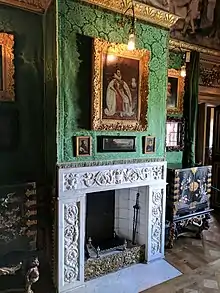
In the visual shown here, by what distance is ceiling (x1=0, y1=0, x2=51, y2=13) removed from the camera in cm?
277

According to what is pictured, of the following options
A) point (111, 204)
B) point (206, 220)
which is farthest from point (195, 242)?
point (111, 204)

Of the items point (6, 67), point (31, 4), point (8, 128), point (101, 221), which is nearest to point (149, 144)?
point (101, 221)

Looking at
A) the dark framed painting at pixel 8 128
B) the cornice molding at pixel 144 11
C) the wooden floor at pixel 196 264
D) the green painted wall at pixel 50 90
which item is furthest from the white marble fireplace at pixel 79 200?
the cornice molding at pixel 144 11

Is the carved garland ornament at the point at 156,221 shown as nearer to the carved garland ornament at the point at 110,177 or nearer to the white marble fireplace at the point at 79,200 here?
the white marble fireplace at the point at 79,200

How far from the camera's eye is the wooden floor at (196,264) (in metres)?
2.80

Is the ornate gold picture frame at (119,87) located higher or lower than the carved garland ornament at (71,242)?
higher

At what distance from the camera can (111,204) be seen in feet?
11.5

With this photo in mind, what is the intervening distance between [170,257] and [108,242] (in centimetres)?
85

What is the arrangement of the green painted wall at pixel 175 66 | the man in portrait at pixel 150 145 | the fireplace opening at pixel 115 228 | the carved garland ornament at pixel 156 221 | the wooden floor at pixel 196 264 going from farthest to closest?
the green painted wall at pixel 175 66 → the carved garland ornament at pixel 156 221 → the man in portrait at pixel 150 145 → the fireplace opening at pixel 115 228 → the wooden floor at pixel 196 264

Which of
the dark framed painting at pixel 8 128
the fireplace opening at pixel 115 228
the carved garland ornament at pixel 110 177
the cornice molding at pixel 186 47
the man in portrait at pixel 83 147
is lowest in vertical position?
the fireplace opening at pixel 115 228

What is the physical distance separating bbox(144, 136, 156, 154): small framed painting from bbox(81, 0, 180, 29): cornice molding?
1.35 m

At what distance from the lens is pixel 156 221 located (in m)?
3.33

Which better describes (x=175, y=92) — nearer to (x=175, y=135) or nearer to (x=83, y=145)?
(x=175, y=135)

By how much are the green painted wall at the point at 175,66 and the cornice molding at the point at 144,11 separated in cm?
96
